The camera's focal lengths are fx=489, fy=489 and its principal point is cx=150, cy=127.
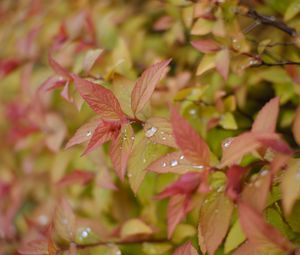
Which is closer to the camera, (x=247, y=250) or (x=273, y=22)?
(x=247, y=250)

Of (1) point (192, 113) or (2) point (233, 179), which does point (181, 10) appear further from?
(2) point (233, 179)

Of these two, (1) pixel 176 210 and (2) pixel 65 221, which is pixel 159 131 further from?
(2) pixel 65 221

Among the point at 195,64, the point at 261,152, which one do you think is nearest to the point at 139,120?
the point at 261,152

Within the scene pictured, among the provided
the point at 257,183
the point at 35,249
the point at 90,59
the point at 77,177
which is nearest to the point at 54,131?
the point at 77,177

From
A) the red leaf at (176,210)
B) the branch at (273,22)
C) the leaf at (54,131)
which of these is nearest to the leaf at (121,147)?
the red leaf at (176,210)

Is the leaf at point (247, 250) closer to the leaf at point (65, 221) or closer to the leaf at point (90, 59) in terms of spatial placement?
the leaf at point (65, 221)

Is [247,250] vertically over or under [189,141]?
under

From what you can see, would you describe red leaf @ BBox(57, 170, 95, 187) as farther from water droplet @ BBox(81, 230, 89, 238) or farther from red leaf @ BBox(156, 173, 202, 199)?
red leaf @ BBox(156, 173, 202, 199)
